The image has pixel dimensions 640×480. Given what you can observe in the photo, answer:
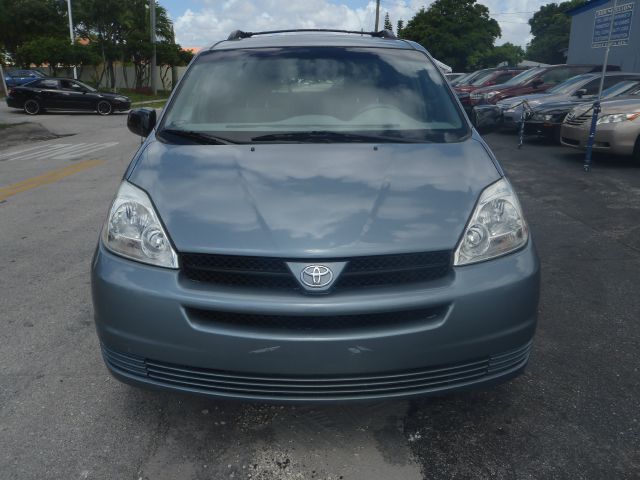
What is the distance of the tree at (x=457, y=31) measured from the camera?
60.8 metres

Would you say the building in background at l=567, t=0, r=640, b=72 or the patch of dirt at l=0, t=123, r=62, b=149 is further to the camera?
the building in background at l=567, t=0, r=640, b=72

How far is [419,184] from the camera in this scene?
2.51m

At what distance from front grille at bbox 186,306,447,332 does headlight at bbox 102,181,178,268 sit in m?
0.26

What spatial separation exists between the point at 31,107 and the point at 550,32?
3096 inches

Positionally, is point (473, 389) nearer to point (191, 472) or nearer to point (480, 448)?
point (480, 448)

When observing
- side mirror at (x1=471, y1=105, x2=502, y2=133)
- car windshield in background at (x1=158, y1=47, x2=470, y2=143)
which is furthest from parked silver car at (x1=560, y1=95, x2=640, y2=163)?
car windshield in background at (x1=158, y1=47, x2=470, y2=143)

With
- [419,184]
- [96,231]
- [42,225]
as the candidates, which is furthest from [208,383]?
[42,225]

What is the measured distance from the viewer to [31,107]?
21.9m

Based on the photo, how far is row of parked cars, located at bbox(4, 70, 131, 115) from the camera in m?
21.5

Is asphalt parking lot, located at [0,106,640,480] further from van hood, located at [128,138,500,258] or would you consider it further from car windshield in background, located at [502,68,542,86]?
car windshield in background, located at [502,68,542,86]

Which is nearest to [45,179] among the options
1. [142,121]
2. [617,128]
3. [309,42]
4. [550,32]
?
[142,121]

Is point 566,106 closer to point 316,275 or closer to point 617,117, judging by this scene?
point 617,117

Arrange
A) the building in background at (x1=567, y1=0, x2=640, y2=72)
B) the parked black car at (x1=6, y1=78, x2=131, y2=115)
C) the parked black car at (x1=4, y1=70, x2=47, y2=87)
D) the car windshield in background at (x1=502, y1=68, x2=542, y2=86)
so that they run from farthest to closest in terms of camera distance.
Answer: the parked black car at (x1=4, y1=70, x2=47, y2=87) → the building in background at (x1=567, y1=0, x2=640, y2=72) → the parked black car at (x1=6, y1=78, x2=131, y2=115) → the car windshield in background at (x1=502, y1=68, x2=542, y2=86)

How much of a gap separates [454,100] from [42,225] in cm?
480
